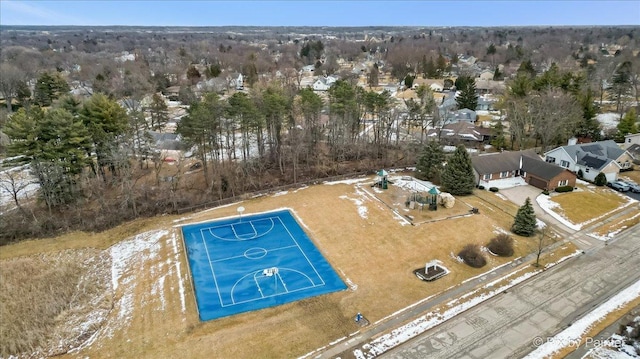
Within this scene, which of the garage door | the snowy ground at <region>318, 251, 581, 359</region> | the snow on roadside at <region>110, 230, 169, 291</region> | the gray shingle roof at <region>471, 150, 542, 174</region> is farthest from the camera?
the gray shingle roof at <region>471, 150, 542, 174</region>

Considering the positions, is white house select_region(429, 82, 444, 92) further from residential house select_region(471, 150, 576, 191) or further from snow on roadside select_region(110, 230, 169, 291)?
snow on roadside select_region(110, 230, 169, 291)

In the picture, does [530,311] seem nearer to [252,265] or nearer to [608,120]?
[252,265]

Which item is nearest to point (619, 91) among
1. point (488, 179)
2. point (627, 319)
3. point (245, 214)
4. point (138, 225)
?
point (488, 179)

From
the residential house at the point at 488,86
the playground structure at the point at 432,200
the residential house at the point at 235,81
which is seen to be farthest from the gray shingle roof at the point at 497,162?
the residential house at the point at 235,81

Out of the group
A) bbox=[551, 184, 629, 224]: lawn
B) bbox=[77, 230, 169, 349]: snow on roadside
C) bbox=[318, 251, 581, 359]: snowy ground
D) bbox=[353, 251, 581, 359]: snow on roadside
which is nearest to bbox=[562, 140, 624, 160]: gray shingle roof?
bbox=[551, 184, 629, 224]: lawn

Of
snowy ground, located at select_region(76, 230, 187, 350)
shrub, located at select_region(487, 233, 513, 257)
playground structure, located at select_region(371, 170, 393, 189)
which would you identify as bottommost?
snowy ground, located at select_region(76, 230, 187, 350)

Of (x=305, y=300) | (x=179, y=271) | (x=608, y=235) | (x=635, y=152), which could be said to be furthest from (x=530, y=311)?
(x=635, y=152)

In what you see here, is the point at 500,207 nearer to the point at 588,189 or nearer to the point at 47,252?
the point at 588,189
